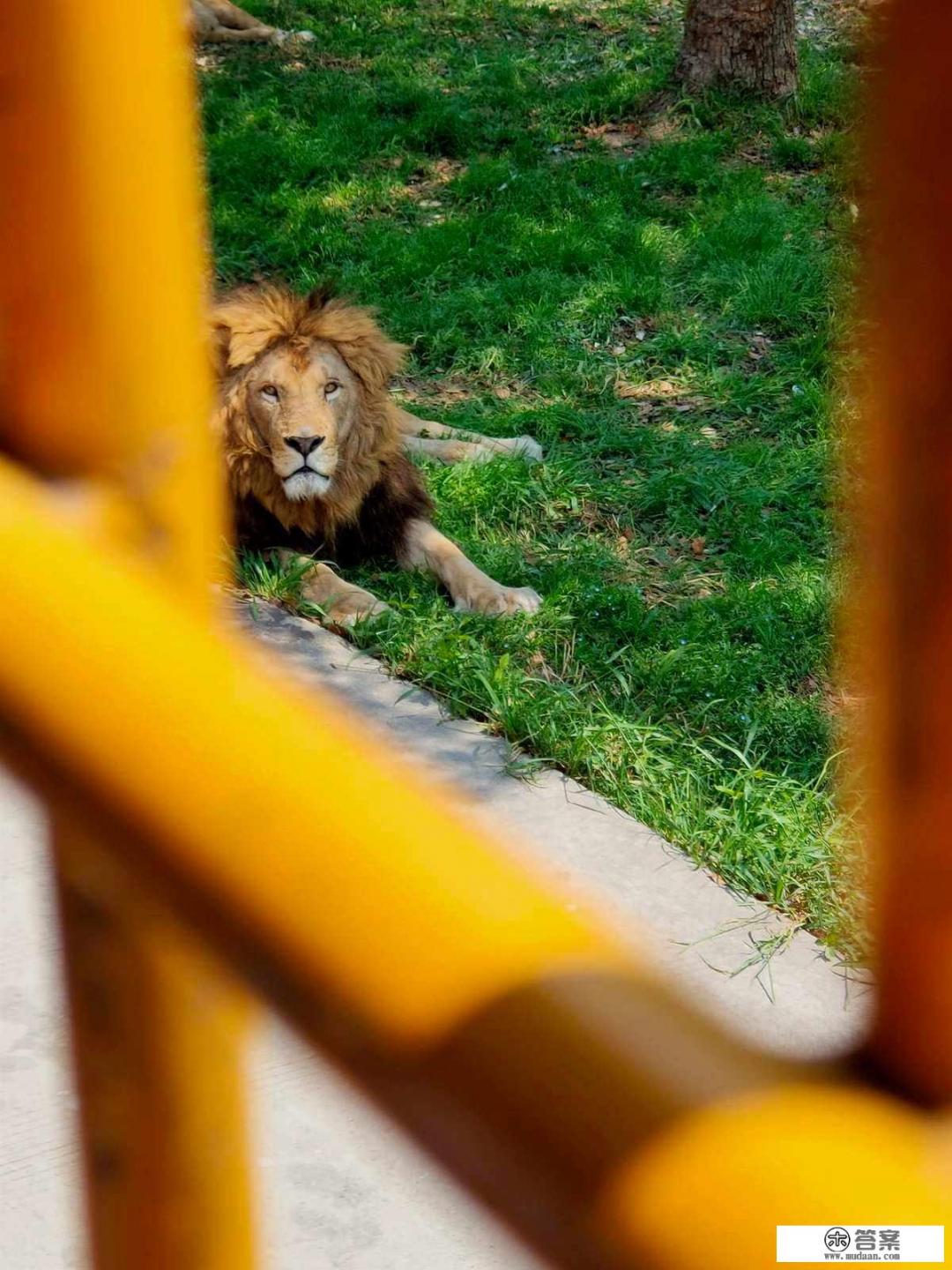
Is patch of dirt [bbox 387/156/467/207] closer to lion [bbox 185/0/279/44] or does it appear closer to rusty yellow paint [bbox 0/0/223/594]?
lion [bbox 185/0/279/44]

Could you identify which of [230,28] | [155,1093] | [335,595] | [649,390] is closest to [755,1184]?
[155,1093]

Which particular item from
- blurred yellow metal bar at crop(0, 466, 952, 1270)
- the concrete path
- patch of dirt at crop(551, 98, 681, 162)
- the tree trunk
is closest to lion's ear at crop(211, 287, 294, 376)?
the concrete path

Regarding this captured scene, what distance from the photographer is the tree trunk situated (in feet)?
28.8

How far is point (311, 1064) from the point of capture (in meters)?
1.95

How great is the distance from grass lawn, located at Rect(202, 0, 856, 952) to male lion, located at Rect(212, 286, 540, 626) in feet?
0.42

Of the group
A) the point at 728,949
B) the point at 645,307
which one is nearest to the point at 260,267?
the point at 645,307

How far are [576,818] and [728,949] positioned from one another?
1.95ft

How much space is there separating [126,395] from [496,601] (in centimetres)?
401

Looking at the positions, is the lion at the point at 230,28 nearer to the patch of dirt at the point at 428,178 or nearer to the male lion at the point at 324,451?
the patch of dirt at the point at 428,178

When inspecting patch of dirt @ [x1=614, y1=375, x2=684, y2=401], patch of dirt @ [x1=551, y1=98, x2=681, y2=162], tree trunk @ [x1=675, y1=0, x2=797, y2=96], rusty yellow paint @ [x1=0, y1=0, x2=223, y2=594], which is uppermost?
tree trunk @ [x1=675, y1=0, x2=797, y2=96]

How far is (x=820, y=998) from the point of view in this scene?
3.19 metres

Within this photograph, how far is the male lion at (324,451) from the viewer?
16.2ft

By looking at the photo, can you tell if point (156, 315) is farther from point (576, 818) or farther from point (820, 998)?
point (576, 818)

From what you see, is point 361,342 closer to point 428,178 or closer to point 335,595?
point 335,595
